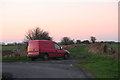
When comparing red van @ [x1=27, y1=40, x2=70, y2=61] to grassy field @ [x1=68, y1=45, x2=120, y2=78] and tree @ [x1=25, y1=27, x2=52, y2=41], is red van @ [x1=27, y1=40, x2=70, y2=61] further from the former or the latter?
tree @ [x1=25, y1=27, x2=52, y2=41]

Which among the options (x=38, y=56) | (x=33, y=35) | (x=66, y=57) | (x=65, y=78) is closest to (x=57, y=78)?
(x=65, y=78)

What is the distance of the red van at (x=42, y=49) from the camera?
2977cm

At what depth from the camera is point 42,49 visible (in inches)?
1179

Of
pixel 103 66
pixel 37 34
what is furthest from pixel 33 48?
pixel 37 34

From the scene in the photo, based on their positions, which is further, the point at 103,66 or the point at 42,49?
the point at 42,49

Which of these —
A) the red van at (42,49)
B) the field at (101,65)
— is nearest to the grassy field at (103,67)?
the field at (101,65)

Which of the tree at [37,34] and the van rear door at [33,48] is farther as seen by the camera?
the tree at [37,34]

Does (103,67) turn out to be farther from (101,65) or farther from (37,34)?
(37,34)

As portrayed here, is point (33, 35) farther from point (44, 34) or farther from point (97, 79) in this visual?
point (97, 79)

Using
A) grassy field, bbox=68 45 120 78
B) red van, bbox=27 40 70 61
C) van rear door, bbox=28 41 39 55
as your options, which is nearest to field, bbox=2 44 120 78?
grassy field, bbox=68 45 120 78

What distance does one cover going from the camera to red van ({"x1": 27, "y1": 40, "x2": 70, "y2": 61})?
2977 cm

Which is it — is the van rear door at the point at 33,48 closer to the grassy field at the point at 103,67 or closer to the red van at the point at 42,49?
the red van at the point at 42,49

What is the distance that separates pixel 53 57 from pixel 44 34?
34.5 metres

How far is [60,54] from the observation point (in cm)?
3152
